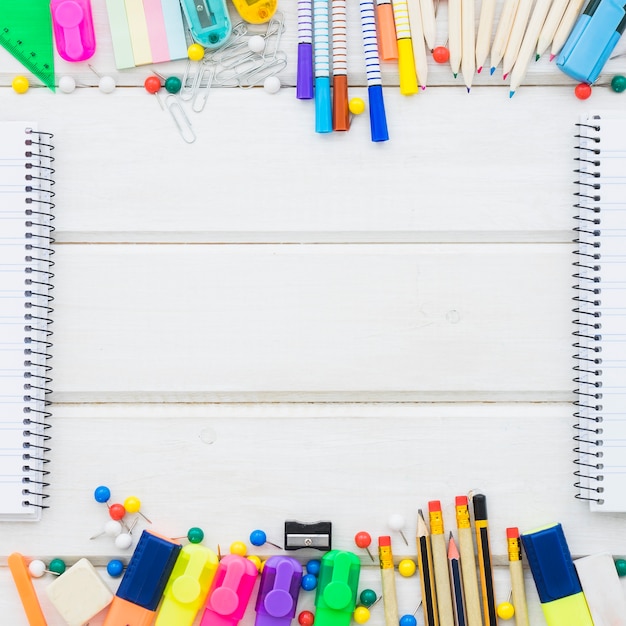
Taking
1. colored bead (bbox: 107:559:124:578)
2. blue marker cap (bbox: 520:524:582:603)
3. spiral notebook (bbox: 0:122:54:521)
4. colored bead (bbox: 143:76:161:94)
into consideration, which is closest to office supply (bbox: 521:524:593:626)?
blue marker cap (bbox: 520:524:582:603)

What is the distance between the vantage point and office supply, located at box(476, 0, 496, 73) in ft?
2.74

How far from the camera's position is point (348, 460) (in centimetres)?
86

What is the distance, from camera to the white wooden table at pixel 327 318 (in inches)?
33.8

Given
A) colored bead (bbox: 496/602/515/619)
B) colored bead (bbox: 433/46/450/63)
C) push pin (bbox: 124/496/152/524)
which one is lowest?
colored bead (bbox: 496/602/515/619)

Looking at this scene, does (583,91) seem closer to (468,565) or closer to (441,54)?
(441,54)

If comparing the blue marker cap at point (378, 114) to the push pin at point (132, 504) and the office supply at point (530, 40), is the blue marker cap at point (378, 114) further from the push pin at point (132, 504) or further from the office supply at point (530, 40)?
the push pin at point (132, 504)

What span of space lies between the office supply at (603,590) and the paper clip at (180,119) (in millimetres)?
669

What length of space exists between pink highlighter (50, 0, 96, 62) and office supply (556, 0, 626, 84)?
546mm

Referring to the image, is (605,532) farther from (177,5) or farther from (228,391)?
(177,5)

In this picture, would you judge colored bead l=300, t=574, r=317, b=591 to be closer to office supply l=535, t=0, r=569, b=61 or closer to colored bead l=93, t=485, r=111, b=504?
colored bead l=93, t=485, r=111, b=504

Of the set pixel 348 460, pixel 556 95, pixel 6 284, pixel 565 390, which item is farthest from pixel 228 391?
pixel 556 95

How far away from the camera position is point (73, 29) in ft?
2.75

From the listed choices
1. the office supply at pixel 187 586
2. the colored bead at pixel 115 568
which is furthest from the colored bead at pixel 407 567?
the colored bead at pixel 115 568

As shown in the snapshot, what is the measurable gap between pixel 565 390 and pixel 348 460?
267mm
